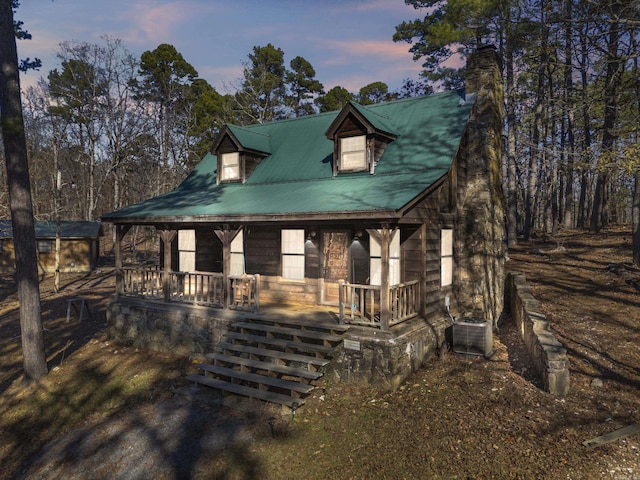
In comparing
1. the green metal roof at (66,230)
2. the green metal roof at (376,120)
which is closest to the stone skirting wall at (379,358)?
the green metal roof at (376,120)

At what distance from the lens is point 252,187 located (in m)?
15.3

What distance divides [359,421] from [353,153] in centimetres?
860

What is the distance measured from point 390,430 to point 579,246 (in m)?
19.0

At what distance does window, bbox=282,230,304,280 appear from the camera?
13.5m

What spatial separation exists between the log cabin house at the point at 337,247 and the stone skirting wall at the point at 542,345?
4.08 ft

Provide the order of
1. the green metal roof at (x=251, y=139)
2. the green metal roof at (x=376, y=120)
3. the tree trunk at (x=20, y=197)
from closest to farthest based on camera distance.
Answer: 1. the tree trunk at (x=20, y=197)
2. the green metal roof at (x=376, y=120)
3. the green metal roof at (x=251, y=139)

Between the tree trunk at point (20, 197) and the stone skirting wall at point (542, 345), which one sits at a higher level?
the tree trunk at point (20, 197)

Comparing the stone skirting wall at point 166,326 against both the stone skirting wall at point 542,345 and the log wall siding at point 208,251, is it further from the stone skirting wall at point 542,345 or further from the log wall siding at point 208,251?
the stone skirting wall at point 542,345

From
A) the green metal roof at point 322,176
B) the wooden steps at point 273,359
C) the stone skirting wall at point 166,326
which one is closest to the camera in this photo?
the wooden steps at point 273,359

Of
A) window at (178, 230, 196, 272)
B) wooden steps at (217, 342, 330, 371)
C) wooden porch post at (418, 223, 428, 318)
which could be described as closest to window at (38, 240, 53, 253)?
window at (178, 230, 196, 272)

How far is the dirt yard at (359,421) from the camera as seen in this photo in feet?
21.4

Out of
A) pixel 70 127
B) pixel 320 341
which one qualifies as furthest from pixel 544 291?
pixel 70 127

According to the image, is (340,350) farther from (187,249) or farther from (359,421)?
(187,249)

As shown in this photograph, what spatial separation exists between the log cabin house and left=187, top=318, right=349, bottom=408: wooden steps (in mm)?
43
